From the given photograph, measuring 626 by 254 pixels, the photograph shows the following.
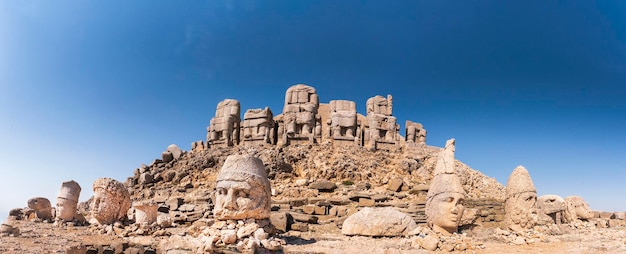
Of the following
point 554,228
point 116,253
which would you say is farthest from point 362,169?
point 116,253

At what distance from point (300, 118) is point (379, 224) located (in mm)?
15555

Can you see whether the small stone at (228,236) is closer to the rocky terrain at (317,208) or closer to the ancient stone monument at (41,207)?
the rocky terrain at (317,208)

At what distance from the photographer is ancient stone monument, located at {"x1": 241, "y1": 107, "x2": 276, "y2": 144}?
25648 millimetres

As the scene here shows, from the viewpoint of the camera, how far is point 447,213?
11078 mm

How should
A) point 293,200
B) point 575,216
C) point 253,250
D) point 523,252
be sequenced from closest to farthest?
1. point 253,250
2. point 523,252
3. point 575,216
4. point 293,200

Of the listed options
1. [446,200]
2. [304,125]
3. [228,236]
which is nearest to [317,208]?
[446,200]

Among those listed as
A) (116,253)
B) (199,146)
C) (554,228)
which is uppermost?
(199,146)

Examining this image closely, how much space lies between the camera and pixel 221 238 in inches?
325

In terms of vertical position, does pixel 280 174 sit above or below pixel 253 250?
above

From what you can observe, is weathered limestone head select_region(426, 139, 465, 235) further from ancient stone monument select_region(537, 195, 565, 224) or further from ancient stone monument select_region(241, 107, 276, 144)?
ancient stone monument select_region(241, 107, 276, 144)

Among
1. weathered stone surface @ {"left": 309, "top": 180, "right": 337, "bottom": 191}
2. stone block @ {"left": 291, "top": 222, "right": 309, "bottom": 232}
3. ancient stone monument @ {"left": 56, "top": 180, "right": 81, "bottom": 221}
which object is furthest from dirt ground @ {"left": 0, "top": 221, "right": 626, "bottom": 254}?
weathered stone surface @ {"left": 309, "top": 180, "right": 337, "bottom": 191}

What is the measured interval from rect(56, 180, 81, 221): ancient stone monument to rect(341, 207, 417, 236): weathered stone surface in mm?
10933

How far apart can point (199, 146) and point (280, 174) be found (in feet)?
29.2

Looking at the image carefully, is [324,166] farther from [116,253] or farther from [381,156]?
[116,253]
